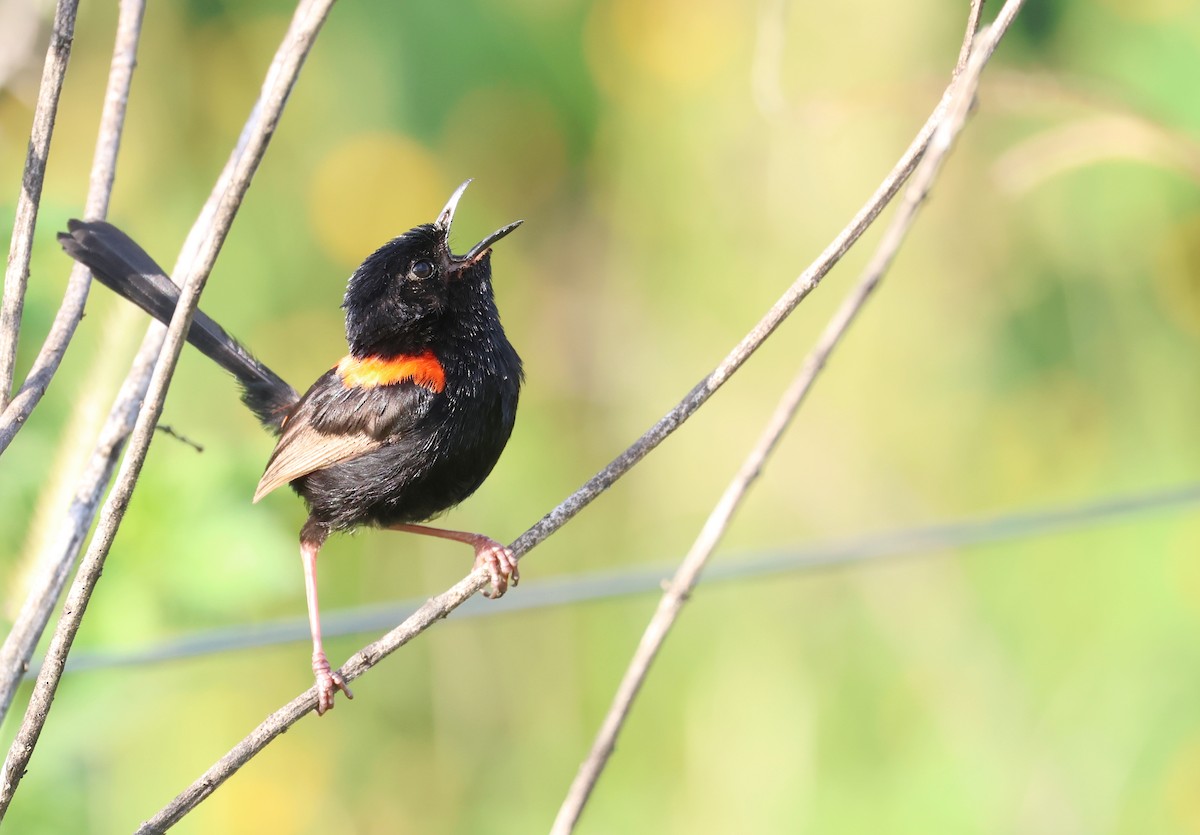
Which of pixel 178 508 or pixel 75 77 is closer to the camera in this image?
pixel 178 508

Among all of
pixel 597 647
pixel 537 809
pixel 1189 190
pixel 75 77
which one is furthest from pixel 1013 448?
pixel 75 77

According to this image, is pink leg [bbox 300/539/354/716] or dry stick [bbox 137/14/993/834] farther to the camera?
pink leg [bbox 300/539/354/716]

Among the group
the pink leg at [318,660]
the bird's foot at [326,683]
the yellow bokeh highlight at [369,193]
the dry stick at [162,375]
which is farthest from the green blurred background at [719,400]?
the dry stick at [162,375]

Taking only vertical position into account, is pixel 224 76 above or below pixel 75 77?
above

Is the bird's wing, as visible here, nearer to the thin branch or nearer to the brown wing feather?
the brown wing feather

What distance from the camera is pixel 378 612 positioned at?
2.83 meters

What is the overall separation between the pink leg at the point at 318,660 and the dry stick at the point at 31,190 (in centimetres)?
65

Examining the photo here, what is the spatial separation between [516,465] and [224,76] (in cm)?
207

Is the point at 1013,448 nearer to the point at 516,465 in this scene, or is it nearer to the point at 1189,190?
the point at 1189,190

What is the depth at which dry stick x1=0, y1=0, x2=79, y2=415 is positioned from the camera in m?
1.59

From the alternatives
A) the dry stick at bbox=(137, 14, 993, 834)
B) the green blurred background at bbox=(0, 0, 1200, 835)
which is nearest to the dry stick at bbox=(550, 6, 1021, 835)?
the dry stick at bbox=(137, 14, 993, 834)

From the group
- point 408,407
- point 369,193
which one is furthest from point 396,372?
point 369,193

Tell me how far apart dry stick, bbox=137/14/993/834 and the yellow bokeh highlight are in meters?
3.75

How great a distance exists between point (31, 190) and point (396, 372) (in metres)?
1.13
